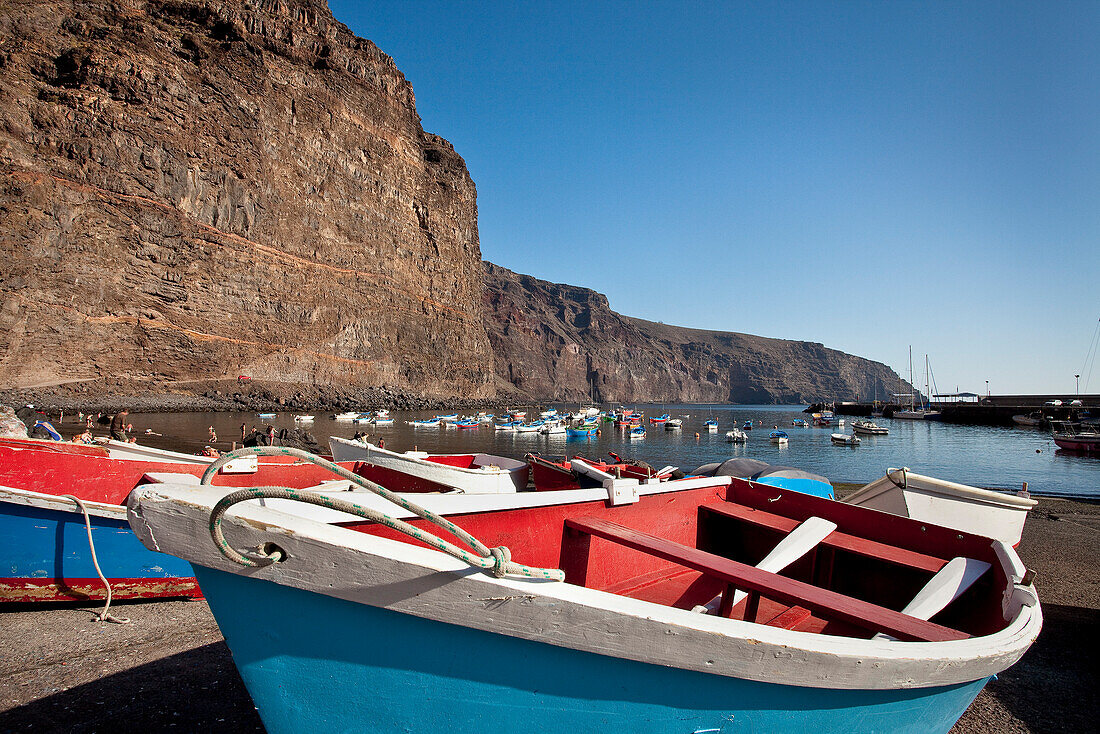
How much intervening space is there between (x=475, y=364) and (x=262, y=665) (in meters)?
78.2

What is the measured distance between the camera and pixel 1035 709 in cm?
382

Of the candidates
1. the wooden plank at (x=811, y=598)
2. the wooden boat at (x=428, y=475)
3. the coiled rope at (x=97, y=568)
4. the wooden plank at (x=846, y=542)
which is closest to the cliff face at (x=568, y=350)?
the wooden boat at (x=428, y=475)

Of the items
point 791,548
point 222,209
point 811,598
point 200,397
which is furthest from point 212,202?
point 811,598

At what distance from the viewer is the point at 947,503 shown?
670 cm

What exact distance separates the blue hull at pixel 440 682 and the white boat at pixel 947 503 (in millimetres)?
5926

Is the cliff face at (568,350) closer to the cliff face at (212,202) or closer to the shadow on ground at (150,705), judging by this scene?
the cliff face at (212,202)

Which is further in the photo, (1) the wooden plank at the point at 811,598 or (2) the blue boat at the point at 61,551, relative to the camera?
(2) the blue boat at the point at 61,551

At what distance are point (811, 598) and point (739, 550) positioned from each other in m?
2.40

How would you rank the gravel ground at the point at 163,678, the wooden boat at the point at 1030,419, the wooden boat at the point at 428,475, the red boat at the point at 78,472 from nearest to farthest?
the gravel ground at the point at 163,678
the red boat at the point at 78,472
the wooden boat at the point at 428,475
the wooden boat at the point at 1030,419

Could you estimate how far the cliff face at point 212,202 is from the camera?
40375 mm

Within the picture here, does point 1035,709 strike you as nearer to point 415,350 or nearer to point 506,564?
point 506,564

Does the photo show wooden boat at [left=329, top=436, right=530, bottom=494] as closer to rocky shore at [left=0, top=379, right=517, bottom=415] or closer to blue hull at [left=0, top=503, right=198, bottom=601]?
blue hull at [left=0, top=503, right=198, bottom=601]

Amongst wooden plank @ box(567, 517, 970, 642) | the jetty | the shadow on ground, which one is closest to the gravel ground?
the shadow on ground

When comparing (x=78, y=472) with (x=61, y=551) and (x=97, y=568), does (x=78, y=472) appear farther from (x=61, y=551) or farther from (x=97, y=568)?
(x=97, y=568)
